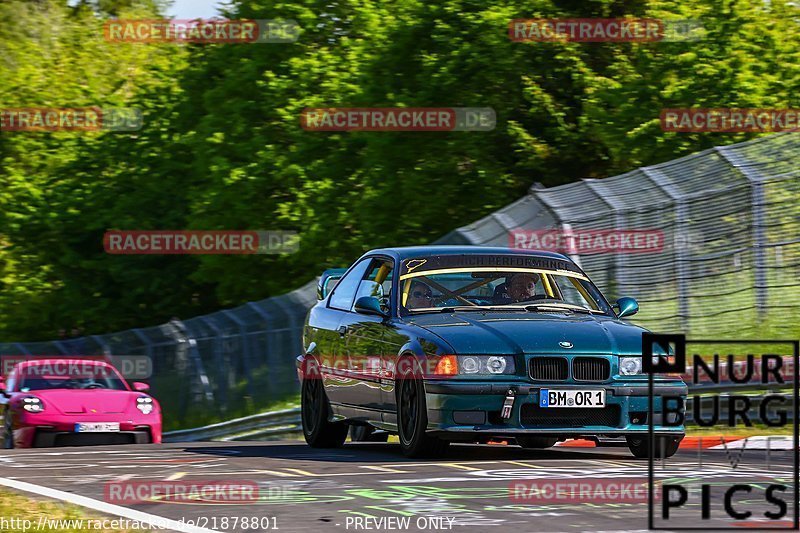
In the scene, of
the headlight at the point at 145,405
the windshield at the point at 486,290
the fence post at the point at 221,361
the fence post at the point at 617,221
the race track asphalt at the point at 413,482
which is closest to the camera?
the race track asphalt at the point at 413,482

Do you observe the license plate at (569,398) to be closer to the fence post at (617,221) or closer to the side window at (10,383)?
the fence post at (617,221)

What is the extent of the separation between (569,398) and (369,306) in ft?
6.34

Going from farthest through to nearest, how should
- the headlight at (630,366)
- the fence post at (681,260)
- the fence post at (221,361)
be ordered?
the fence post at (221,361) → the fence post at (681,260) → the headlight at (630,366)

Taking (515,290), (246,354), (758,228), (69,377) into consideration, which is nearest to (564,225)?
(758,228)

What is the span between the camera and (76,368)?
20.4 metres

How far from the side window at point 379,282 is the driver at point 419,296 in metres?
0.20

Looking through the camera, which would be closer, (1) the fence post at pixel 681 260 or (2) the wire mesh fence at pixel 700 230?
(2) the wire mesh fence at pixel 700 230

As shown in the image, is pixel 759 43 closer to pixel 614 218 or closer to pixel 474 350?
pixel 614 218

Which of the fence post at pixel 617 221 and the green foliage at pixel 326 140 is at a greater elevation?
the green foliage at pixel 326 140

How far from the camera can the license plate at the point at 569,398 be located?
11.0 metres

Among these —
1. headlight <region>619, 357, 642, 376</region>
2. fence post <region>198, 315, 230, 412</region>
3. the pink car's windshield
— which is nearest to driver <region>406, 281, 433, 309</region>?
headlight <region>619, 357, 642, 376</region>

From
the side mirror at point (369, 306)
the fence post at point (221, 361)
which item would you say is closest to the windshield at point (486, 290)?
the side mirror at point (369, 306)

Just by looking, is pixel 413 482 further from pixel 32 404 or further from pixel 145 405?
pixel 145 405

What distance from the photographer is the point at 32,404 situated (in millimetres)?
18219
